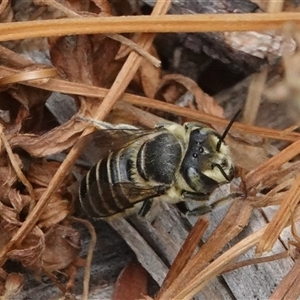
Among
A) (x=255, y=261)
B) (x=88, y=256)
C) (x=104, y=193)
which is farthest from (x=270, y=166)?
(x=88, y=256)

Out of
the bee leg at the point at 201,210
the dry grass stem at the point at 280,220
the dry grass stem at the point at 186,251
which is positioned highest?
the dry grass stem at the point at 280,220

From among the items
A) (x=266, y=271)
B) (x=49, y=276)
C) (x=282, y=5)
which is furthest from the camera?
(x=282, y=5)

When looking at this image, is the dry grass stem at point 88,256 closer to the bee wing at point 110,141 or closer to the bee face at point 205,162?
the bee wing at point 110,141

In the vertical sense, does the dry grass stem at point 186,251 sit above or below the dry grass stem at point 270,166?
below

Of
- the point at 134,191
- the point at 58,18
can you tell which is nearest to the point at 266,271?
the point at 134,191

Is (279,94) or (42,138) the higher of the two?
(279,94)

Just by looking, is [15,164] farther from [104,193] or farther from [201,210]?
[201,210]

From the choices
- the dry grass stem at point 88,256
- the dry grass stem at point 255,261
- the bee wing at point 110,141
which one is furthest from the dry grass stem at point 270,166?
the dry grass stem at point 88,256

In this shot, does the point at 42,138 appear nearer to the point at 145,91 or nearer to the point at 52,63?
the point at 52,63
